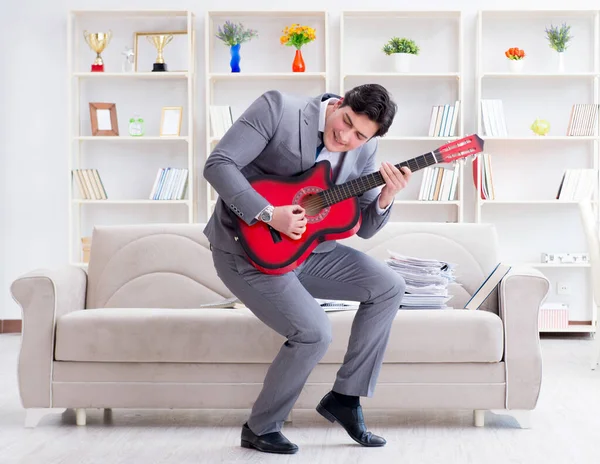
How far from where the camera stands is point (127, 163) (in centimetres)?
585

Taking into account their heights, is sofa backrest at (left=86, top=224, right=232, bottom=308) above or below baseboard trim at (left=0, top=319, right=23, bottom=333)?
above

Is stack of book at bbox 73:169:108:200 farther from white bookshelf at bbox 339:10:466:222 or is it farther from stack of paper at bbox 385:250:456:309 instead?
stack of paper at bbox 385:250:456:309

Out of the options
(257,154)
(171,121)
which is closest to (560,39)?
(171,121)

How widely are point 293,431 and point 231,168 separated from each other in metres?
0.94

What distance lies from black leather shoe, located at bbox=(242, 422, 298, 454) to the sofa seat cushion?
317 millimetres

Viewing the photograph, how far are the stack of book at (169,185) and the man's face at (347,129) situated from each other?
320cm

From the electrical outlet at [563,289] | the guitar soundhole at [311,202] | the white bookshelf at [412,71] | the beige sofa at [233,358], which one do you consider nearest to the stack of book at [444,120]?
the white bookshelf at [412,71]

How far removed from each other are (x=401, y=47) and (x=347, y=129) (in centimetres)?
329

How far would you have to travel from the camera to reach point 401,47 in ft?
18.3

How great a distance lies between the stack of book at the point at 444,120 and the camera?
5.56 metres

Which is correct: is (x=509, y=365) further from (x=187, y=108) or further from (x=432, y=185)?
(x=187, y=108)

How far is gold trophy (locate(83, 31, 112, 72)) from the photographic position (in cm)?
563

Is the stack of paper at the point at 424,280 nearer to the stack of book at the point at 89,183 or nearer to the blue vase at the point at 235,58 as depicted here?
the blue vase at the point at 235,58

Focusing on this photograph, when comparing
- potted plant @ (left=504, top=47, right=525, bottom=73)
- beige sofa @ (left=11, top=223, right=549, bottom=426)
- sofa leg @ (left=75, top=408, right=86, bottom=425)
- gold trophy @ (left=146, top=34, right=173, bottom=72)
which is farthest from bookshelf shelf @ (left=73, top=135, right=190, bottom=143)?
sofa leg @ (left=75, top=408, right=86, bottom=425)
